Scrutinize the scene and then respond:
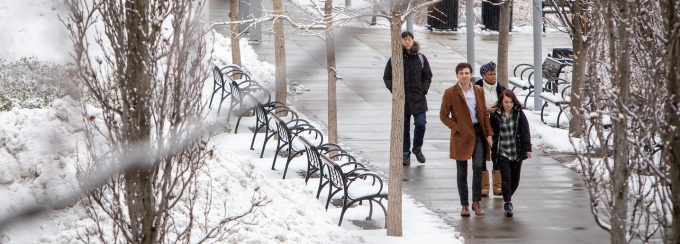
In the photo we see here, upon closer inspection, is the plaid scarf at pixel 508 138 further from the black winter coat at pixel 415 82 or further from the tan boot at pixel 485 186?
the black winter coat at pixel 415 82

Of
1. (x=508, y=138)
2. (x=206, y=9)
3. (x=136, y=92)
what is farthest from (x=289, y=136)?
(x=206, y=9)

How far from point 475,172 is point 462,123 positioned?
49cm

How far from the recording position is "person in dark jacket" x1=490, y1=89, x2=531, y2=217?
880 centimetres

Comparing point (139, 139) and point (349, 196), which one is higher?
point (139, 139)

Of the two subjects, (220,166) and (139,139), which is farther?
(220,166)

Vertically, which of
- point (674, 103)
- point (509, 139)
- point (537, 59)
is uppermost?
point (674, 103)

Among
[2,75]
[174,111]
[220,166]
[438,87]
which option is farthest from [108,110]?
[438,87]

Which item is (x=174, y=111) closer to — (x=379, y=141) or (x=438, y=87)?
(x=379, y=141)

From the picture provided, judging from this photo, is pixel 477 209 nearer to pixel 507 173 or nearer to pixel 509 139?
pixel 507 173

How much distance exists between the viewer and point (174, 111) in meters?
4.46

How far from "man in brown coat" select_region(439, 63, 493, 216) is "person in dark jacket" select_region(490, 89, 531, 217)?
0.13m

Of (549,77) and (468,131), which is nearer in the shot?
(468,131)

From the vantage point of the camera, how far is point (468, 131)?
28.7 ft

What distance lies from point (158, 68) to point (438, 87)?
12.4m
